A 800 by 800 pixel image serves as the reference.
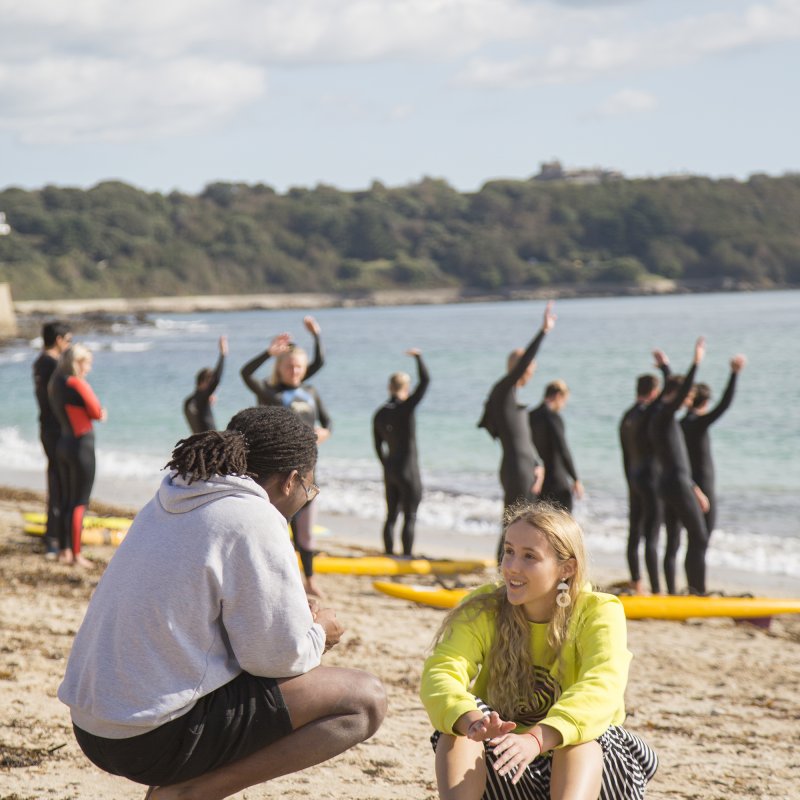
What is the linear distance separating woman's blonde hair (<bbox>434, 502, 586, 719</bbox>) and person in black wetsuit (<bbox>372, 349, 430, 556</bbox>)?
571 cm

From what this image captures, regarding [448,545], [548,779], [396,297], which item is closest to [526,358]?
[448,545]

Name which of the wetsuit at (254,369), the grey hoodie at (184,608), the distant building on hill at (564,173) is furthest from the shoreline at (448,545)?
the distant building on hill at (564,173)

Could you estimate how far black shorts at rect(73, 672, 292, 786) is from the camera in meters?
2.92

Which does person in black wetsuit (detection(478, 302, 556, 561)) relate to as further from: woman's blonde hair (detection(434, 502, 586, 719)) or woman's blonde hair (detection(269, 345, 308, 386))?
woman's blonde hair (detection(434, 502, 586, 719))

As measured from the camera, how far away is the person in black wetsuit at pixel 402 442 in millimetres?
9203

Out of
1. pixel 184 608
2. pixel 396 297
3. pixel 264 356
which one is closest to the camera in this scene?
pixel 184 608

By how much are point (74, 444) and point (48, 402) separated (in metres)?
0.53

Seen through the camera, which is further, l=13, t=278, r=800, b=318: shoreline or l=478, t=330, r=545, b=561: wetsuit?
l=13, t=278, r=800, b=318: shoreline

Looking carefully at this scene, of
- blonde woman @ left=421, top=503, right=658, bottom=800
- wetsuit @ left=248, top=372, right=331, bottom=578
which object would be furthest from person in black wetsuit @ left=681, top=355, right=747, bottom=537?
blonde woman @ left=421, top=503, right=658, bottom=800

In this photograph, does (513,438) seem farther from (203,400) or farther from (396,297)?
(396,297)

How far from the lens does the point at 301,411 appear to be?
23.1 ft

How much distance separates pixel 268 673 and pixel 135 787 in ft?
4.41

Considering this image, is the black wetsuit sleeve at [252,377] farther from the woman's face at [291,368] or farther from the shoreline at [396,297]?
the shoreline at [396,297]

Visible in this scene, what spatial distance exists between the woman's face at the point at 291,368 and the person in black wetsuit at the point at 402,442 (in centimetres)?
199
